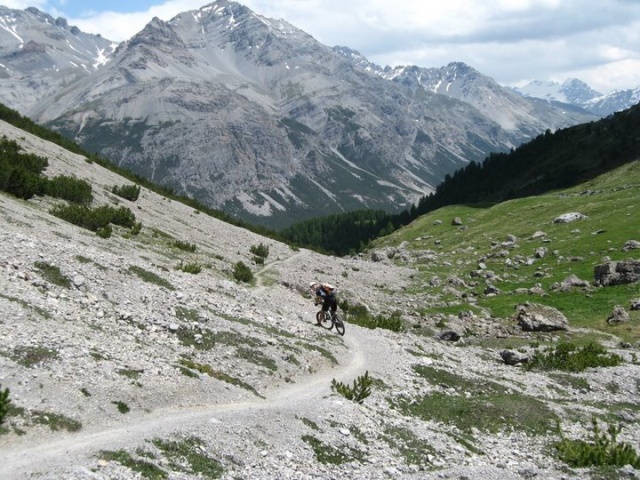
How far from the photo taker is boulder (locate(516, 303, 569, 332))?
4559cm

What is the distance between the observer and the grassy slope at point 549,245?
51781mm

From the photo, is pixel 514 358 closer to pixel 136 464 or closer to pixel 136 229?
pixel 136 464

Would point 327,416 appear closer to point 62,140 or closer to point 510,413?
point 510,413

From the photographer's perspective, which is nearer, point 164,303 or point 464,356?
point 164,303

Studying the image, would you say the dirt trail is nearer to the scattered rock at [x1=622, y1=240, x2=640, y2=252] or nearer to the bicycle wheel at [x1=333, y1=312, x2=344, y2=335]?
the bicycle wheel at [x1=333, y1=312, x2=344, y2=335]

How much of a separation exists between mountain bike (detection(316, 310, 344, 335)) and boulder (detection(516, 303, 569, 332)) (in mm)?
19579

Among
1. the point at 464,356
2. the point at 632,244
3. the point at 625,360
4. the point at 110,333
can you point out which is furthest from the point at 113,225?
the point at 632,244

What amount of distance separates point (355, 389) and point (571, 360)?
63.5 feet

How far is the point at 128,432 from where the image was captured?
1606 cm

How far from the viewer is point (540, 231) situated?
82.0 m

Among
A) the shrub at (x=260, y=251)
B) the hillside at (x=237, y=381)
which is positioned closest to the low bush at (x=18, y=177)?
the hillside at (x=237, y=381)

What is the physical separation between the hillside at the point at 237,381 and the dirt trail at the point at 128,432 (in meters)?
0.06

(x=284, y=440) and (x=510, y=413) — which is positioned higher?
(x=510, y=413)

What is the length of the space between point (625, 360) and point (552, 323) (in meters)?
8.76
